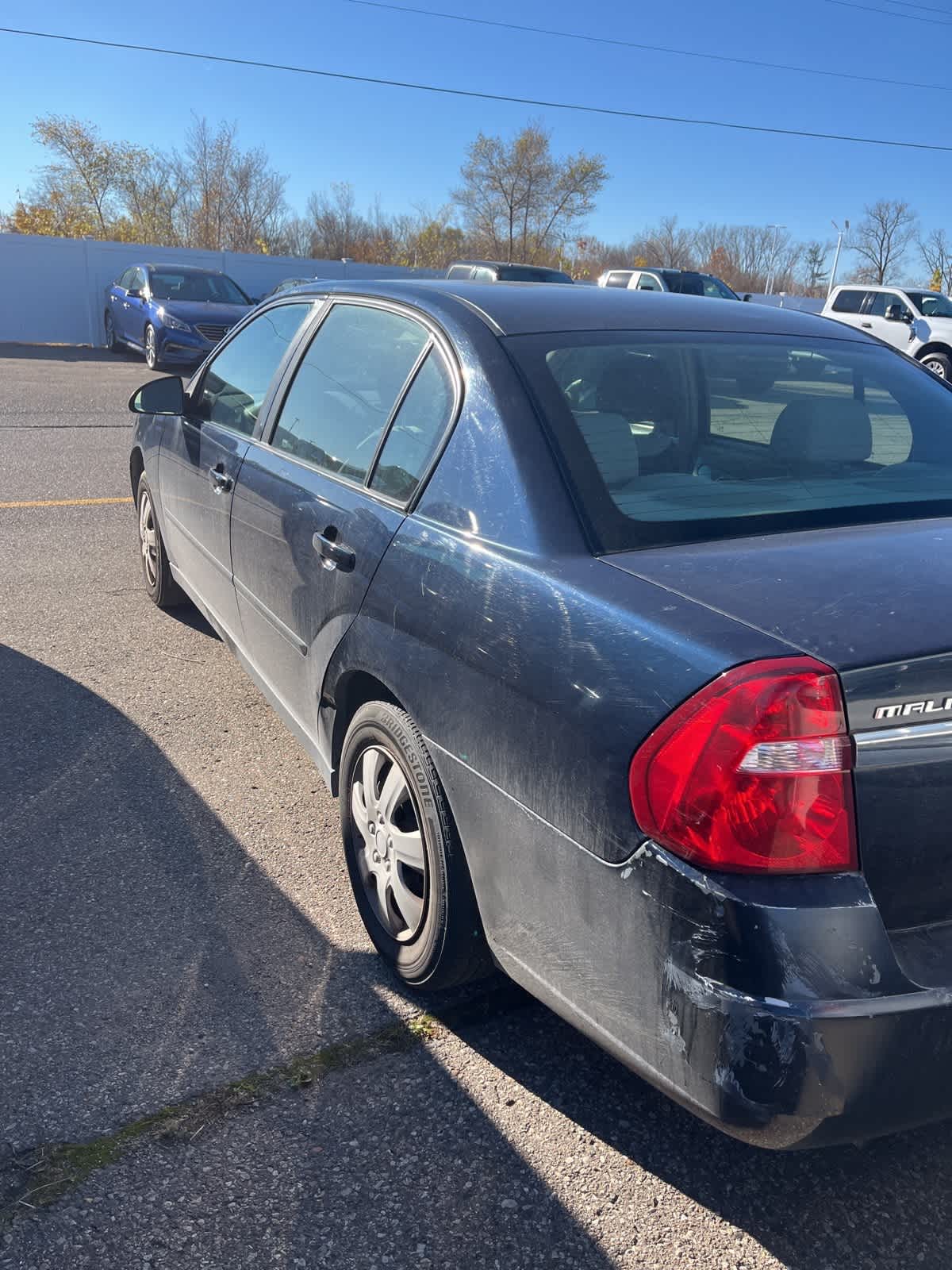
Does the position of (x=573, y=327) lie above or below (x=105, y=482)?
above

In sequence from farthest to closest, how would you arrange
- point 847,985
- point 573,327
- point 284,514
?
point 284,514 < point 573,327 < point 847,985

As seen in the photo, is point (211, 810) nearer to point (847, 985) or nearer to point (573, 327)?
point (573, 327)

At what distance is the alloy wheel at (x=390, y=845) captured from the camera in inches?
103

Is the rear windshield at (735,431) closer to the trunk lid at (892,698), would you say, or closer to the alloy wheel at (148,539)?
the trunk lid at (892,698)

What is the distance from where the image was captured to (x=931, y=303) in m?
20.9

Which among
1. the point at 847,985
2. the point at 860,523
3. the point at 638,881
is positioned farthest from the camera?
the point at 860,523

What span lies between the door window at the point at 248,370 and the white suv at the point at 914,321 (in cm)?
1831

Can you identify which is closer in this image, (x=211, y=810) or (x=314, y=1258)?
(x=314, y=1258)

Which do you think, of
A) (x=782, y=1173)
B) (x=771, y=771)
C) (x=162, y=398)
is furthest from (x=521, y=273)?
(x=771, y=771)

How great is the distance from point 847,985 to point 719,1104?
0.29 m

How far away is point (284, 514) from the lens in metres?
3.30

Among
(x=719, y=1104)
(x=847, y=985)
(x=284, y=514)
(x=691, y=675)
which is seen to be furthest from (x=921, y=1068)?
(x=284, y=514)

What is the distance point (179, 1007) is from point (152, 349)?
692 inches

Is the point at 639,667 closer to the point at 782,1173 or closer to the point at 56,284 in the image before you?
the point at 782,1173
